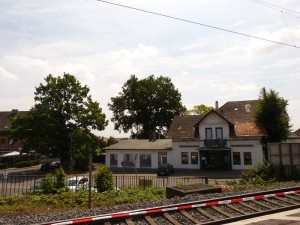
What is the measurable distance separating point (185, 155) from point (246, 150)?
8.20 meters

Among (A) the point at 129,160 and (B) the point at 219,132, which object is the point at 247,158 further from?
(A) the point at 129,160

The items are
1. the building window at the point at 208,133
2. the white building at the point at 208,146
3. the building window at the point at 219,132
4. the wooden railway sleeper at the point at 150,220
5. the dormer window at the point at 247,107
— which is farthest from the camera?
the dormer window at the point at 247,107

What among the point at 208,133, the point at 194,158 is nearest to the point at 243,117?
the point at 208,133

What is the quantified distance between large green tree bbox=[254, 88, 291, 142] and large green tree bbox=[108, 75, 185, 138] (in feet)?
104

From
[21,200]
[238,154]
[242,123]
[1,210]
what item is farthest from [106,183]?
[242,123]

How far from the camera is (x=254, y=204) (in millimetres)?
12672

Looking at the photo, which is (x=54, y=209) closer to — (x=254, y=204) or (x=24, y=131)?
(x=254, y=204)

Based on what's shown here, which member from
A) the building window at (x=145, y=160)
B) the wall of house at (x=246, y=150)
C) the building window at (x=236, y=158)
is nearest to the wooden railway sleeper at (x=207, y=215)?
the wall of house at (x=246, y=150)

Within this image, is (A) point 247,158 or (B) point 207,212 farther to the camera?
(A) point 247,158

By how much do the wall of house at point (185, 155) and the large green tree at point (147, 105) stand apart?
93.5 feet

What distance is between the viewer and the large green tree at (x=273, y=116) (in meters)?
43.2

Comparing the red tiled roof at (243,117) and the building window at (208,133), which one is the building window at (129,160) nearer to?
the building window at (208,133)

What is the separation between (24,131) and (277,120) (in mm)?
34828

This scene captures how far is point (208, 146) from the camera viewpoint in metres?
43.0
